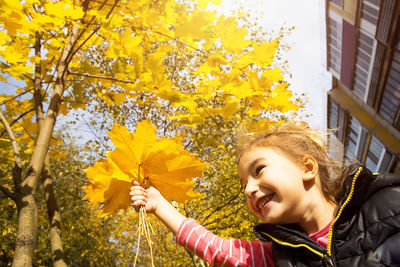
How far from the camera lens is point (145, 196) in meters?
1.07

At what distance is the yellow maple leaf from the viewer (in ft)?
2.74

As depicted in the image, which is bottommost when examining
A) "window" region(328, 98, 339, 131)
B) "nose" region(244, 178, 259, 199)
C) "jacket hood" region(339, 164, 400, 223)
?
"jacket hood" region(339, 164, 400, 223)

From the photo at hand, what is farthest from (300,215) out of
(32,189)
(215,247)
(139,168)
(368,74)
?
(368,74)

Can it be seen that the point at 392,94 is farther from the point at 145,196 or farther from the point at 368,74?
the point at 145,196

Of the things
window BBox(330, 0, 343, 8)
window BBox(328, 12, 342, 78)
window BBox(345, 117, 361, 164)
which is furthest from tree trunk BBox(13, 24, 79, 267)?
window BBox(345, 117, 361, 164)

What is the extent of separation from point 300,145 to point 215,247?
2.60ft

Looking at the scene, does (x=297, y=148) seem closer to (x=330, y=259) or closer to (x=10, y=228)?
(x=330, y=259)

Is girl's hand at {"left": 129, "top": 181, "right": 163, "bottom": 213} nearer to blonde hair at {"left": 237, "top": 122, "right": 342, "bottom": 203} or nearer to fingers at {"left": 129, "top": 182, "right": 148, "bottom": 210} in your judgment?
fingers at {"left": 129, "top": 182, "right": 148, "bottom": 210}

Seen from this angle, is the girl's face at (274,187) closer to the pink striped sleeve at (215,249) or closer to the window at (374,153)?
the pink striped sleeve at (215,249)

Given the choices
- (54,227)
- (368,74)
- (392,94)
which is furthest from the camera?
(368,74)

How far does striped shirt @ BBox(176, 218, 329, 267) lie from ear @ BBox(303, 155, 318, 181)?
0.86ft

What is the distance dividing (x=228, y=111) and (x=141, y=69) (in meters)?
0.66

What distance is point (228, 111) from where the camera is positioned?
72.8 inches

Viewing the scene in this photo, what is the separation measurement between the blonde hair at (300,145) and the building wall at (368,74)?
1140 cm
